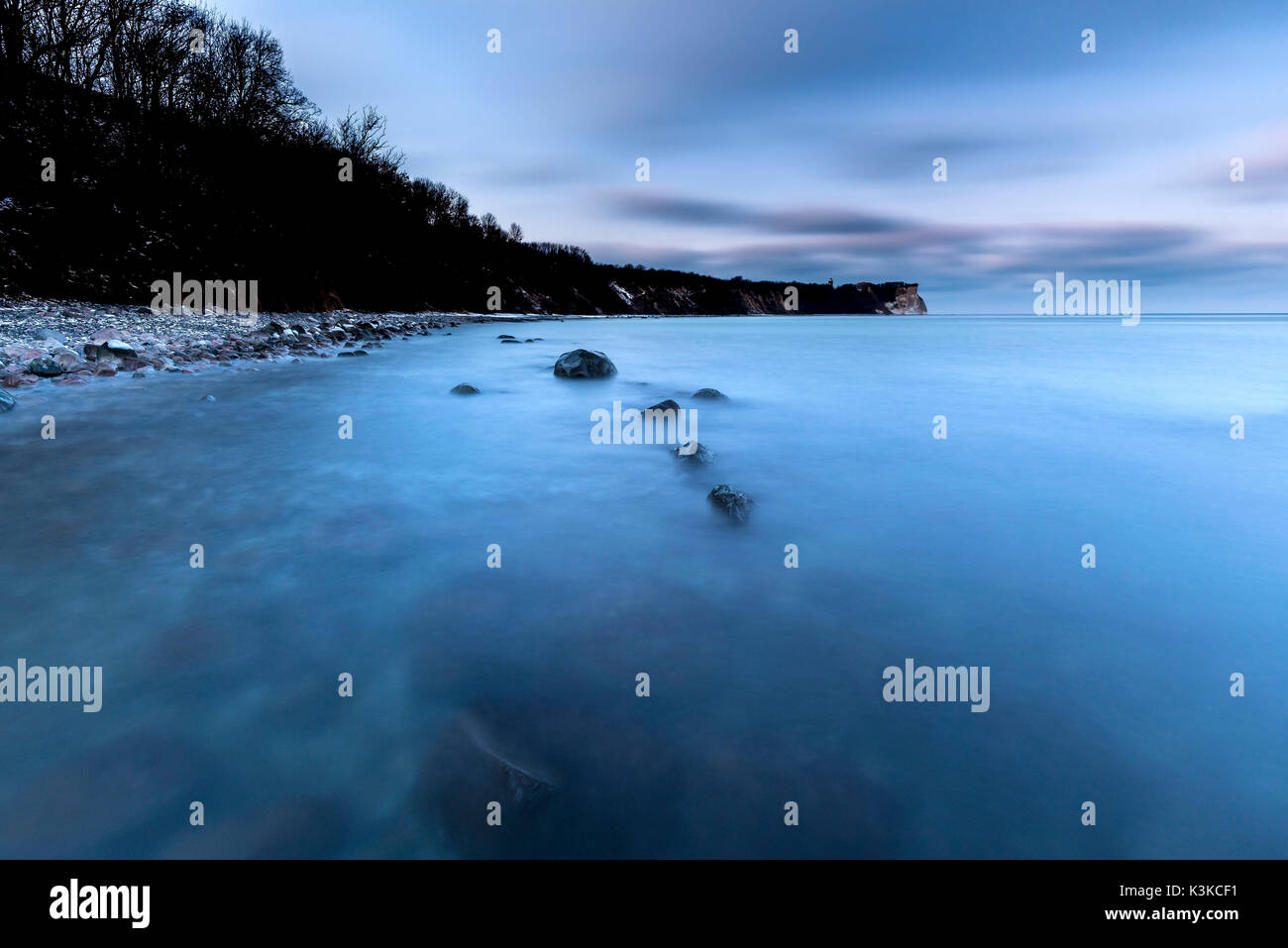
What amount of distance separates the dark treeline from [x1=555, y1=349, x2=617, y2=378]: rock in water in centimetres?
1352

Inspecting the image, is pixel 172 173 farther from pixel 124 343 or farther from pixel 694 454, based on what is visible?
pixel 694 454

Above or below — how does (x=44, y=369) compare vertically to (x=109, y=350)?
below

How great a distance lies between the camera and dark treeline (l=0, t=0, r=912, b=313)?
17.7 meters

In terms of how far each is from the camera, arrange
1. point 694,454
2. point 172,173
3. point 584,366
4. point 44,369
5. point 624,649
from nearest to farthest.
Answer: point 624,649 < point 694,454 < point 44,369 < point 584,366 < point 172,173

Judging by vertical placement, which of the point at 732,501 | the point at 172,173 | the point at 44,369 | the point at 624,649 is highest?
the point at 172,173

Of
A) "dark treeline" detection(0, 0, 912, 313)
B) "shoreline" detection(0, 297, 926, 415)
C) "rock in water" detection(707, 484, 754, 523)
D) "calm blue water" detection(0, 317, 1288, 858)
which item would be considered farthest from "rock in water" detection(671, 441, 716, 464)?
"dark treeline" detection(0, 0, 912, 313)

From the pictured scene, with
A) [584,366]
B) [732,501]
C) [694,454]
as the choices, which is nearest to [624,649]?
[732,501]

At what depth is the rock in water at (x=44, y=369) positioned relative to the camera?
8117mm

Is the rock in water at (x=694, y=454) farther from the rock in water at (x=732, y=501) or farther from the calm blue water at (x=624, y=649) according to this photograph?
the rock in water at (x=732, y=501)

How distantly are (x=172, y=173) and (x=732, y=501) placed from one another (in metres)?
32.5

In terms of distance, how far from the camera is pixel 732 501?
4484 millimetres

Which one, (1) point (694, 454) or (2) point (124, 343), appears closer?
(1) point (694, 454)
